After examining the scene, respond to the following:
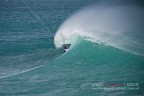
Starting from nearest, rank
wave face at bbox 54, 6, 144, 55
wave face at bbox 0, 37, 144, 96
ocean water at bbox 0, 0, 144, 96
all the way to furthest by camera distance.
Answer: wave face at bbox 0, 37, 144, 96, ocean water at bbox 0, 0, 144, 96, wave face at bbox 54, 6, 144, 55

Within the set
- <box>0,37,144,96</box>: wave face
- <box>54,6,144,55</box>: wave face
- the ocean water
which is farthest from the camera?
<box>54,6,144,55</box>: wave face

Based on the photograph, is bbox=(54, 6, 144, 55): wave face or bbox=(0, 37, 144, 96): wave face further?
bbox=(54, 6, 144, 55): wave face

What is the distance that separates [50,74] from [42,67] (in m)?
2.95

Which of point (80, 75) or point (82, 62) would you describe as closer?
point (80, 75)

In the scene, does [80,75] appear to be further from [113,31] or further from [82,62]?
[113,31]

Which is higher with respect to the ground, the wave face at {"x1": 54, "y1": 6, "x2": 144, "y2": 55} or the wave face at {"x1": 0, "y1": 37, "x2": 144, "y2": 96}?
the wave face at {"x1": 54, "y1": 6, "x2": 144, "y2": 55}

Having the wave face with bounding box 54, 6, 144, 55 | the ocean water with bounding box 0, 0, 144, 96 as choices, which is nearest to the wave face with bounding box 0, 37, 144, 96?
the ocean water with bounding box 0, 0, 144, 96

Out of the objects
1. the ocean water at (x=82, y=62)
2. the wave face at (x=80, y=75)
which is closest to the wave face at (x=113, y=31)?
the ocean water at (x=82, y=62)

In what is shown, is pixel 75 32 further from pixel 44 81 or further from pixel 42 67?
pixel 44 81

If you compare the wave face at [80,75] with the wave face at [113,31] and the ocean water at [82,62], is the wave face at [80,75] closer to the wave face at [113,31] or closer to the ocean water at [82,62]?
the ocean water at [82,62]

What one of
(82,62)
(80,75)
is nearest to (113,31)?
(82,62)

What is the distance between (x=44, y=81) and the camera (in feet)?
130

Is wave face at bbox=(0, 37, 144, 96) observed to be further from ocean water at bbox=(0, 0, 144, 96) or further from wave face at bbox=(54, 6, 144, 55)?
wave face at bbox=(54, 6, 144, 55)

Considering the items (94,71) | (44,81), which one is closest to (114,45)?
(94,71)
